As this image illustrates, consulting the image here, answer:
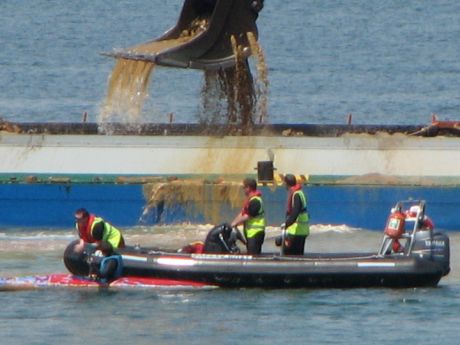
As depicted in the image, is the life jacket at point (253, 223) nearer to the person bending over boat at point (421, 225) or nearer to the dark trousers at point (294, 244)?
the dark trousers at point (294, 244)

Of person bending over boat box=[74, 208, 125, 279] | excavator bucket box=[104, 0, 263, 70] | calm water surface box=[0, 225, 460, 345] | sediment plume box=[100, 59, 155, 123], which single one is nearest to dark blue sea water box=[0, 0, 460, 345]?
calm water surface box=[0, 225, 460, 345]

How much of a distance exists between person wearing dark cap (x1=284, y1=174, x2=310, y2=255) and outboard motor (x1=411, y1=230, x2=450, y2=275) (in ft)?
4.44

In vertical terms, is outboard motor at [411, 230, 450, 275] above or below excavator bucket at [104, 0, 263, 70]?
below

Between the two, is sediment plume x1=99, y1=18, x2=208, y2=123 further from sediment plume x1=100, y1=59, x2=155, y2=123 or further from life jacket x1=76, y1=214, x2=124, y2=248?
life jacket x1=76, y1=214, x2=124, y2=248

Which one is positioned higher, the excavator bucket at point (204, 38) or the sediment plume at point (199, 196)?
the excavator bucket at point (204, 38)

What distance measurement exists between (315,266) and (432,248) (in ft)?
4.51

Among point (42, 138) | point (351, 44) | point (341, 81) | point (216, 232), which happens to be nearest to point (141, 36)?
point (351, 44)

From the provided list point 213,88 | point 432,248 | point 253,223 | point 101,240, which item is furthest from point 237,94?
point 432,248

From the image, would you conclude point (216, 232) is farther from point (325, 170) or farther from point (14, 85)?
point (14, 85)

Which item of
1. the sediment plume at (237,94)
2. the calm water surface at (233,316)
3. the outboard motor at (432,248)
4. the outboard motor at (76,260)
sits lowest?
the calm water surface at (233,316)

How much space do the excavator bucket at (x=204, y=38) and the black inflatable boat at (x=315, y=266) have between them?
5106 millimetres

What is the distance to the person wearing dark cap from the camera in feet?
72.7

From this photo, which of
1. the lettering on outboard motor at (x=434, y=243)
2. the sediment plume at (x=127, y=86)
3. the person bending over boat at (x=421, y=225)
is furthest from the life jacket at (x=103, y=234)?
the sediment plume at (x=127, y=86)

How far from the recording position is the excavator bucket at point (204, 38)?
1043 inches
